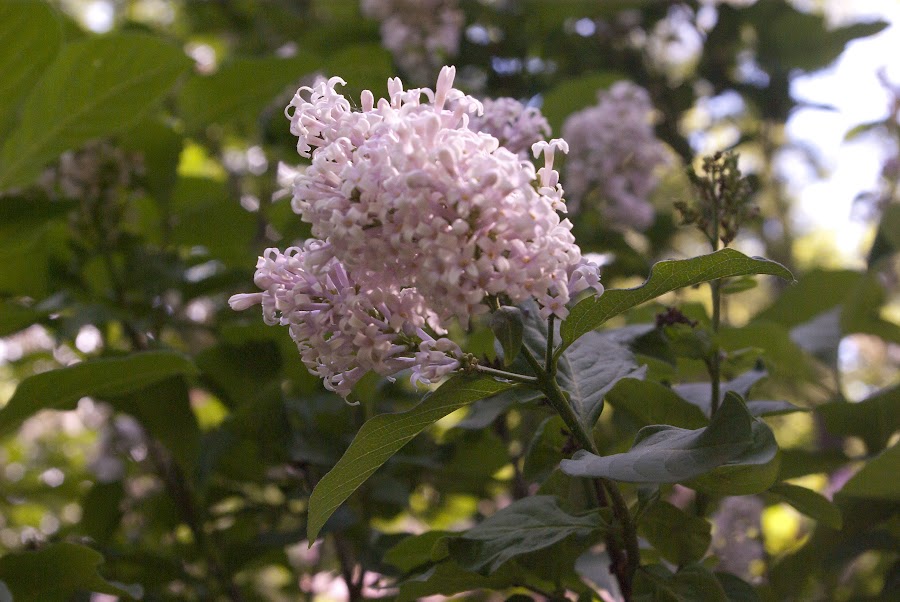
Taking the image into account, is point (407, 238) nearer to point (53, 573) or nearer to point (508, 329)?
point (508, 329)

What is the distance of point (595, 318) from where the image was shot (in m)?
0.94

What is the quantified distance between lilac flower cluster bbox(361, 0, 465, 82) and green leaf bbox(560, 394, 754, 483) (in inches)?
→ 61.6

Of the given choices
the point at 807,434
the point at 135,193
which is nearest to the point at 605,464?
the point at 135,193

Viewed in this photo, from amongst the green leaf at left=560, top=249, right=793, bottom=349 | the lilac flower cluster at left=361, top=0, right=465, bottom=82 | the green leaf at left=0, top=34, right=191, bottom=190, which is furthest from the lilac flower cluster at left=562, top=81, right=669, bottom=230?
the green leaf at left=560, top=249, right=793, bottom=349

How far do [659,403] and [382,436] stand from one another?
1.40 feet

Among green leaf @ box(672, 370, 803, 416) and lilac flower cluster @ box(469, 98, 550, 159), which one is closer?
green leaf @ box(672, 370, 803, 416)

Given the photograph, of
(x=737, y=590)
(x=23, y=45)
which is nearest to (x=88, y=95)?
(x=23, y=45)

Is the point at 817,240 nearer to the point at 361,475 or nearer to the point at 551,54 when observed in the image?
the point at 551,54

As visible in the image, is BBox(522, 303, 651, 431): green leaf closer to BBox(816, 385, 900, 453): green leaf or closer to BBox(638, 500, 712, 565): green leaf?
BBox(638, 500, 712, 565): green leaf

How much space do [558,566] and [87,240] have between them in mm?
1303

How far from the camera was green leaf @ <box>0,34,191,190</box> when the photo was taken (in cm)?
172

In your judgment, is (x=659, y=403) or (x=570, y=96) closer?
(x=659, y=403)

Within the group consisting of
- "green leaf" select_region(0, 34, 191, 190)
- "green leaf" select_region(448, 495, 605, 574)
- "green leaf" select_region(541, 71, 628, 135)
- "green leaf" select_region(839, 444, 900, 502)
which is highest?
"green leaf" select_region(0, 34, 191, 190)

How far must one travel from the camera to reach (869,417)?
4.94 feet
